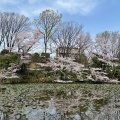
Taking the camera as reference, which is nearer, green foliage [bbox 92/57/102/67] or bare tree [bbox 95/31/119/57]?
green foliage [bbox 92/57/102/67]

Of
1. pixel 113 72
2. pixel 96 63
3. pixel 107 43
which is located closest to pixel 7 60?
pixel 96 63

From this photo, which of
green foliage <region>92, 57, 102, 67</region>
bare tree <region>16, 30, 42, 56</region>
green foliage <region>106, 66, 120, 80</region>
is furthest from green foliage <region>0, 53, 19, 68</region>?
green foliage <region>106, 66, 120, 80</region>

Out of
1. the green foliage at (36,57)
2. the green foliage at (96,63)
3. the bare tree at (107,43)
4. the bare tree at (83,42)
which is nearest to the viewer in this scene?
the green foliage at (96,63)

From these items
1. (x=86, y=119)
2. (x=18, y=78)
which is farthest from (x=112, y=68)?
(x=86, y=119)

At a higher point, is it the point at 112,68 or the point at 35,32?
the point at 35,32

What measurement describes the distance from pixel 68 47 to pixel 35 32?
21.9ft

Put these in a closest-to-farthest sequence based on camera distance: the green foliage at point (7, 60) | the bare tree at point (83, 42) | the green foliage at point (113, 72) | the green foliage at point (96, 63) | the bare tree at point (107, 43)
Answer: the green foliage at point (7, 60) < the green foliage at point (113, 72) < the green foliage at point (96, 63) < the bare tree at point (107, 43) < the bare tree at point (83, 42)

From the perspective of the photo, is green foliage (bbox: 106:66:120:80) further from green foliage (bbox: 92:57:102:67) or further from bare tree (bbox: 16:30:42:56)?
bare tree (bbox: 16:30:42:56)

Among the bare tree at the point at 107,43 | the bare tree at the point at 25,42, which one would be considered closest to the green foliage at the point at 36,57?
Result: the bare tree at the point at 25,42

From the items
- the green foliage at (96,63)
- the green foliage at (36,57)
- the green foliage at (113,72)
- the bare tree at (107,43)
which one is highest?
the bare tree at (107,43)

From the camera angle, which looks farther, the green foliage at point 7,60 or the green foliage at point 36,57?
the green foliage at point 36,57

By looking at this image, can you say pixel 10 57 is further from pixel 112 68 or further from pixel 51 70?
pixel 112 68

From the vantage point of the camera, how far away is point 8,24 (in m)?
38.5

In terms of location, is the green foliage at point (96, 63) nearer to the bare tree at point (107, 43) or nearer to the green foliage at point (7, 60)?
the bare tree at point (107, 43)
